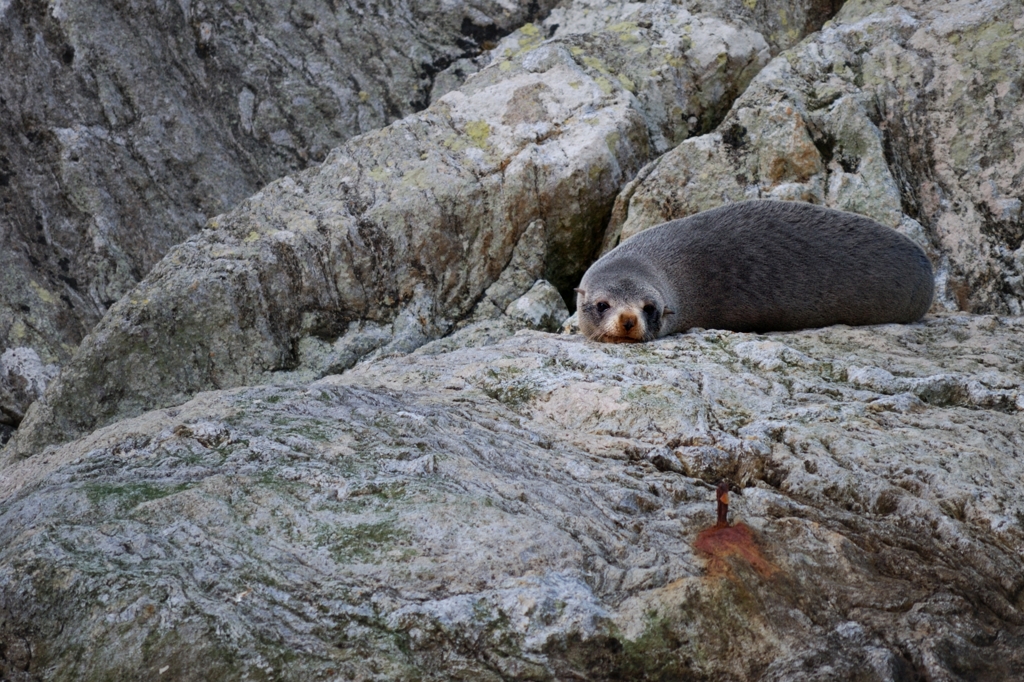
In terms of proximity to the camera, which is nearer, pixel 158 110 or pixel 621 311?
pixel 621 311

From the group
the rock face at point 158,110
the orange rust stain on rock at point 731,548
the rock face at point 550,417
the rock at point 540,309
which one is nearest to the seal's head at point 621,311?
the rock face at point 550,417

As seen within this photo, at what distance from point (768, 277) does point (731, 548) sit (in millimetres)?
3611

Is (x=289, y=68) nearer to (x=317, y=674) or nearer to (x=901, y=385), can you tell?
(x=901, y=385)

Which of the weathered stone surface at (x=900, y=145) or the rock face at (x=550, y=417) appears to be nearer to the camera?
the rock face at (x=550, y=417)

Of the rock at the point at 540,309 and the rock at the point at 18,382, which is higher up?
the rock at the point at 18,382

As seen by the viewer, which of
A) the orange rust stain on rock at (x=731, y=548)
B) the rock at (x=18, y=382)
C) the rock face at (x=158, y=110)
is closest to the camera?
the orange rust stain on rock at (x=731, y=548)

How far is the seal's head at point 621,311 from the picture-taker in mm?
6045

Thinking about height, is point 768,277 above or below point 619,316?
below

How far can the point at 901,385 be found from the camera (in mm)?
4809

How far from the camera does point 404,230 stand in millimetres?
7875

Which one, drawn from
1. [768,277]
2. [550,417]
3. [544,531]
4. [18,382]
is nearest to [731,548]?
[544,531]

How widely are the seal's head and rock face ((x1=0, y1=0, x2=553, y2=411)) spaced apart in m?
4.59

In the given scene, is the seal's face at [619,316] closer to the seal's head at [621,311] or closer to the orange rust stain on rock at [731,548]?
the seal's head at [621,311]

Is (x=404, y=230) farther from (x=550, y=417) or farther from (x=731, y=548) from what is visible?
(x=731, y=548)
